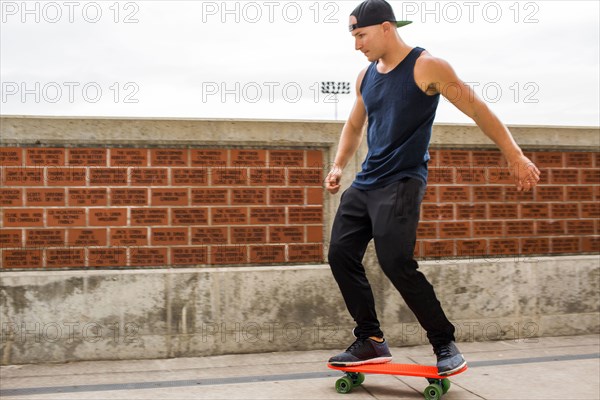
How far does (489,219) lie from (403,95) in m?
2.02

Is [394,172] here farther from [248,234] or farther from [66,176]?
[66,176]

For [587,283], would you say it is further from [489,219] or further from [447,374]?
[447,374]

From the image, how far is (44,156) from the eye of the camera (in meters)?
4.35

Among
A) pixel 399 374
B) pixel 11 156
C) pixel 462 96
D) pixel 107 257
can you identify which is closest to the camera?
pixel 462 96

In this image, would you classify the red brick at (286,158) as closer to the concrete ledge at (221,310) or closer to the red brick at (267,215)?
the red brick at (267,215)

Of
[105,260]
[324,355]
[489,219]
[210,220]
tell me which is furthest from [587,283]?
[105,260]

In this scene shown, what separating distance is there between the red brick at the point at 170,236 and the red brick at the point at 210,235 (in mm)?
62

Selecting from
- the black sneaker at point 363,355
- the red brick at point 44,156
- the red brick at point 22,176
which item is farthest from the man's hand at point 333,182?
the red brick at point 22,176

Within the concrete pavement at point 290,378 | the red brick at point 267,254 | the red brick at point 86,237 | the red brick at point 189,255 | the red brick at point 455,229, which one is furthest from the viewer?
the red brick at point 455,229

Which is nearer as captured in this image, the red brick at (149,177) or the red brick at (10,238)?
the red brick at (10,238)

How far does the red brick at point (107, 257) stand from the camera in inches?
174

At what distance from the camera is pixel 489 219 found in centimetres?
505

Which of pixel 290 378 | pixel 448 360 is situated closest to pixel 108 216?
pixel 290 378

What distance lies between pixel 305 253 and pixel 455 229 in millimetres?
1201
